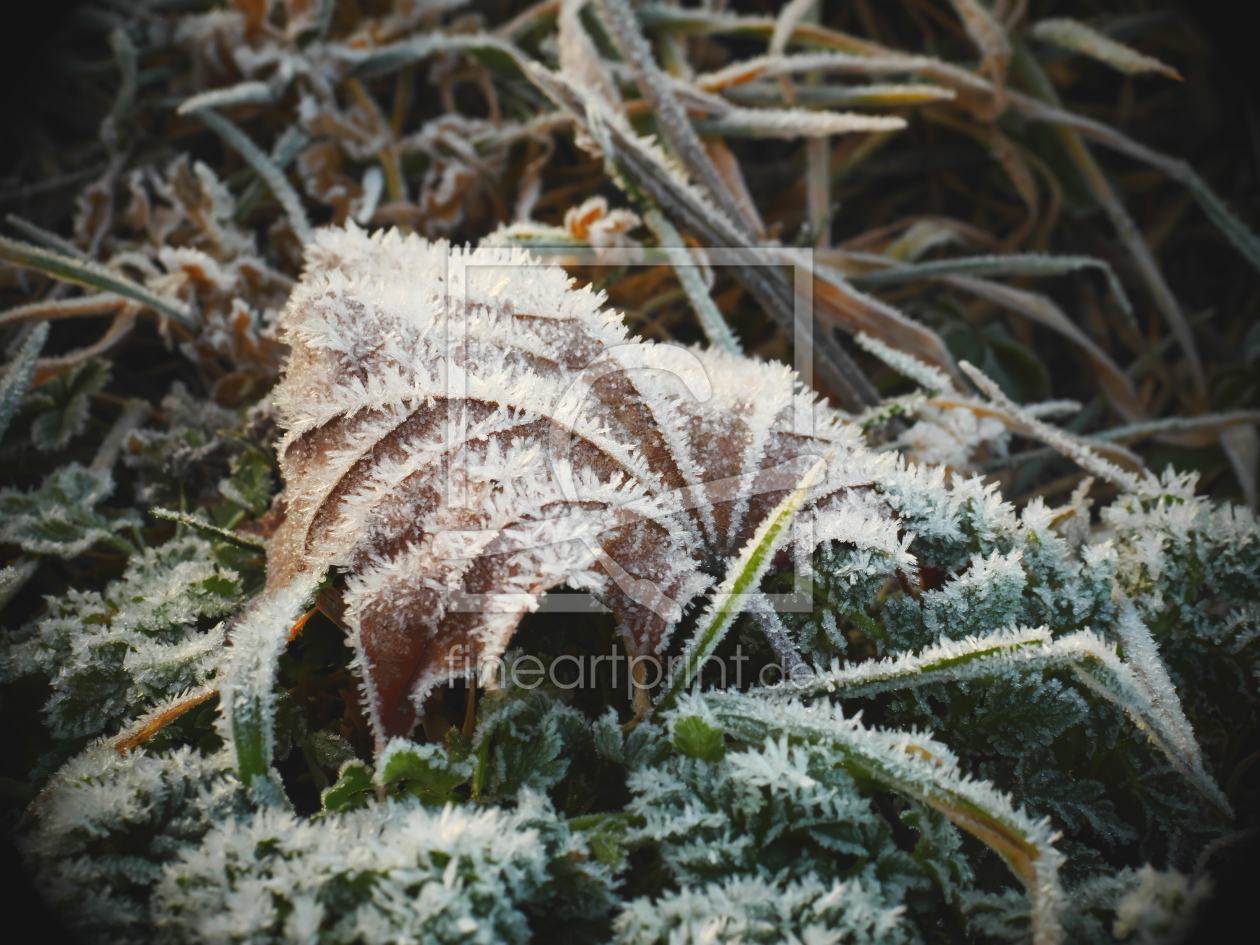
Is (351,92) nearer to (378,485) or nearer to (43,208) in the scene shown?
(43,208)

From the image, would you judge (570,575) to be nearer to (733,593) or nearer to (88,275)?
(733,593)

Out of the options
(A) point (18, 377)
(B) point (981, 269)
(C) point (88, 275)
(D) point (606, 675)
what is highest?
(B) point (981, 269)

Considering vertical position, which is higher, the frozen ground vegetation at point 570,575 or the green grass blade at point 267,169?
the green grass blade at point 267,169

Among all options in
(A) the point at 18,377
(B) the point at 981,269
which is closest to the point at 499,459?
(A) the point at 18,377

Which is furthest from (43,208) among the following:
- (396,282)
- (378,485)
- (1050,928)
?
(1050,928)

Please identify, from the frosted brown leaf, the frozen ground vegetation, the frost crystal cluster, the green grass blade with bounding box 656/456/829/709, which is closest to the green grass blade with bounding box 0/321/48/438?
the frozen ground vegetation

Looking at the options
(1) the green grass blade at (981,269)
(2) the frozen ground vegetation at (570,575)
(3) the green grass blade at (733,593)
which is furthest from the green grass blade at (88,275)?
(1) the green grass blade at (981,269)

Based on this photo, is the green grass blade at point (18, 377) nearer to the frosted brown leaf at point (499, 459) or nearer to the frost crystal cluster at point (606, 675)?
the frost crystal cluster at point (606, 675)
